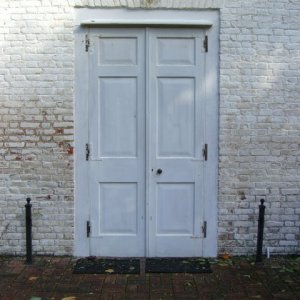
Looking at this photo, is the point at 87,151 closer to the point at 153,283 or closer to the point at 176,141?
the point at 176,141

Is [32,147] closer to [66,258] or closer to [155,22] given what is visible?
[66,258]

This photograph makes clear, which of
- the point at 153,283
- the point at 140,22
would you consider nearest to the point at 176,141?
the point at 140,22

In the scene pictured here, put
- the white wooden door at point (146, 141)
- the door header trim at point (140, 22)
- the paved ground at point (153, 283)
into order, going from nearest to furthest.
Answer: the paved ground at point (153, 283) < the door header trim at point (140, 22) < the white wooden door at point (146, 141)

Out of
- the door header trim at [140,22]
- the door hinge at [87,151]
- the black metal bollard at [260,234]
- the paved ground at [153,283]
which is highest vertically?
A: the door header trim at [140,22]

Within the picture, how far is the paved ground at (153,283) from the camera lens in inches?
221

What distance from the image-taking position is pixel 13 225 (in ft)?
22.3

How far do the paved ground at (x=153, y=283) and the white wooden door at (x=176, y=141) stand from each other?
2.02 feet

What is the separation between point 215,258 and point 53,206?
2.16 meters

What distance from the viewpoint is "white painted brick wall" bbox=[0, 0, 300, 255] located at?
664 cm

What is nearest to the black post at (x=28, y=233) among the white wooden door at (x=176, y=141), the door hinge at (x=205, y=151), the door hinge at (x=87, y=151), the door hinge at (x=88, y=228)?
the door hinge at (x=88, y=228)

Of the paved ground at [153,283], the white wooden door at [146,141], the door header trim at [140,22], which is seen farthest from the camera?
the white wooden door at [146,141]

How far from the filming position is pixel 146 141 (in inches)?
264

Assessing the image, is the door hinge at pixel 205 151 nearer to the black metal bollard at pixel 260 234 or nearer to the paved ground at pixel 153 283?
the black metal bollard at pixel 260 234

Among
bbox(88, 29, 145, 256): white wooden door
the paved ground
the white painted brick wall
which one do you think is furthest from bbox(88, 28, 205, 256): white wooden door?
the paved ground
